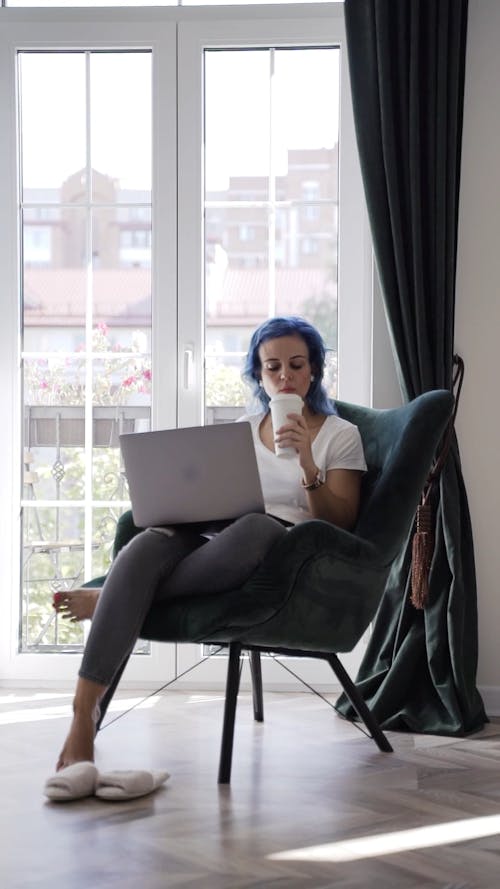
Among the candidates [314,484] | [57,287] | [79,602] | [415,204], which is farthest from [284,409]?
[57,287]

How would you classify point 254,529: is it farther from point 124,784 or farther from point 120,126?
point 120,126

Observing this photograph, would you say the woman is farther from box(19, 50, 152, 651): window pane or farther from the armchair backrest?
box(19, 50, 152, 651): window pane

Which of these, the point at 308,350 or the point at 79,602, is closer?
the point at 79,602

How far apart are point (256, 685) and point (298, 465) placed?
0.67 m

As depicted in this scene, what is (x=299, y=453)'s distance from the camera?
8.96ft

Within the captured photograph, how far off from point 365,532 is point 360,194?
142 cm

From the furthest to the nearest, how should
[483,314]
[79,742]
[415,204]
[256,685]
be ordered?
[483,314] → [415,204] → [256,685] → [79,742]

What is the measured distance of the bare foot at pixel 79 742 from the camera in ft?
7.93

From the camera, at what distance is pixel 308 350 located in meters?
3.01

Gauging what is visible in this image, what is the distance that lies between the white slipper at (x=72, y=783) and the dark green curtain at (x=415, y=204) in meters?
1.13

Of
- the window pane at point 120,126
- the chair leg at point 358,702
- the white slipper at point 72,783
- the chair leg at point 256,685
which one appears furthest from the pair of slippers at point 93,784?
the window pane at point 120,126

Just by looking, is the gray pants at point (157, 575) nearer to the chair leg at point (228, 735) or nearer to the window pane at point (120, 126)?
the chair leg at point (228, 735)

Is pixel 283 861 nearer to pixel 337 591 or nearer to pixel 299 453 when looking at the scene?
pixel 337 591

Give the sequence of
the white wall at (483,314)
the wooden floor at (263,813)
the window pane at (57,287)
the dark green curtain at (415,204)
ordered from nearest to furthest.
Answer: the wooden floor at (263,813) → the dark green curtain at (415,204) → the white wall at (483,314) → the window pane at (57,287)
